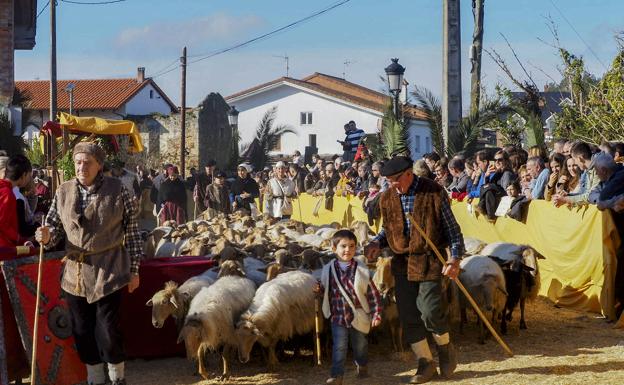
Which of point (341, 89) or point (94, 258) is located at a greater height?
point (341, 89)

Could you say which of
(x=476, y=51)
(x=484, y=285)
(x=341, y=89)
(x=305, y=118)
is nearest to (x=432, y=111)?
(x=476, y=51)

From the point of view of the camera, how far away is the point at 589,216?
1192 centimetres

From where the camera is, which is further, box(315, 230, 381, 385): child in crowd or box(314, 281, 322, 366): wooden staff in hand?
box(314, 281, 322, 366): wooden staff in hand

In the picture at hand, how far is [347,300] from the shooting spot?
8570mm

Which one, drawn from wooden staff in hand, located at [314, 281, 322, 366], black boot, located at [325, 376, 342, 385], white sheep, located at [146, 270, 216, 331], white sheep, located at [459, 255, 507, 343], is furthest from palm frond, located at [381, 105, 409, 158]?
black boot, located at [325, 376, 342, 385]

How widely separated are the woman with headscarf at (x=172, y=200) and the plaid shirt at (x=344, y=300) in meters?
12.6

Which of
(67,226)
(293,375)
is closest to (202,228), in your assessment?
(293,375)

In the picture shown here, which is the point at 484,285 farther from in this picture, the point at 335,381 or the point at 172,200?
the point at 172,200

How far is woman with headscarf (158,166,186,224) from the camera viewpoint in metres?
21.1

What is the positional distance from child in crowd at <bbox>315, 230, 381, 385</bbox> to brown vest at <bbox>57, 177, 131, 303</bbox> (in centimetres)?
183

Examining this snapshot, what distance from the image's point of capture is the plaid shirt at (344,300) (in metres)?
8.57

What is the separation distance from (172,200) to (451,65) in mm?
7165

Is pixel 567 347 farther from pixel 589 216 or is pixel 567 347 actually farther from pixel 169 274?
pixel 169 274

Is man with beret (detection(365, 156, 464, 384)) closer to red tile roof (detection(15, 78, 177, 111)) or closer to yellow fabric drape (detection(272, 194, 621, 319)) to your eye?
yellow fabric drape (detection(272, 194, 621, 319))
